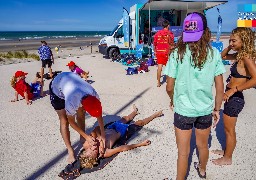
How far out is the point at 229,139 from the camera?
3457 mm

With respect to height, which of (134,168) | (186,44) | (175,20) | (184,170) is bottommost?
(134,168)

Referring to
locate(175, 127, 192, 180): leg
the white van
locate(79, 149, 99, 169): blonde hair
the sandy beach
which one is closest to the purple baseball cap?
locate(175, 127, 192, 180): leg

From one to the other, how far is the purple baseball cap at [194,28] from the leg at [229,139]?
4.65 feet

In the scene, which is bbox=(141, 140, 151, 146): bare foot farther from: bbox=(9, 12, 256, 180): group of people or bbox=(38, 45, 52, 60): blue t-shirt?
bbox=(38, 45, 52, 60): blue t-shirt

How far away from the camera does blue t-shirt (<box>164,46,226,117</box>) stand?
245cm

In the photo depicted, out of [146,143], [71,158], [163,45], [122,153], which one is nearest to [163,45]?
[163,45]

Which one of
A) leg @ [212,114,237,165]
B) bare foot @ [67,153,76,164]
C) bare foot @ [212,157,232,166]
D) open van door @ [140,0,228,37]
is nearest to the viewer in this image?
leg @ [212,114,237,165]

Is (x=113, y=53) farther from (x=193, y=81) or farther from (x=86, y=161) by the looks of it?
(x=193, y=81)

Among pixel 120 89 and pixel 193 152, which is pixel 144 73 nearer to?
pixel 120 89

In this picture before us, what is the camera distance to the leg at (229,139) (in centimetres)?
330

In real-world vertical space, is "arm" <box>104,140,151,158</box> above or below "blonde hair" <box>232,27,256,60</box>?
below

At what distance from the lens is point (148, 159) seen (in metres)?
3.89

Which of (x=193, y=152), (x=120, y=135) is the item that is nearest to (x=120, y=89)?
(x=120, y=135)

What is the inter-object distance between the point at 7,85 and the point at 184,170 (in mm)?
8784
